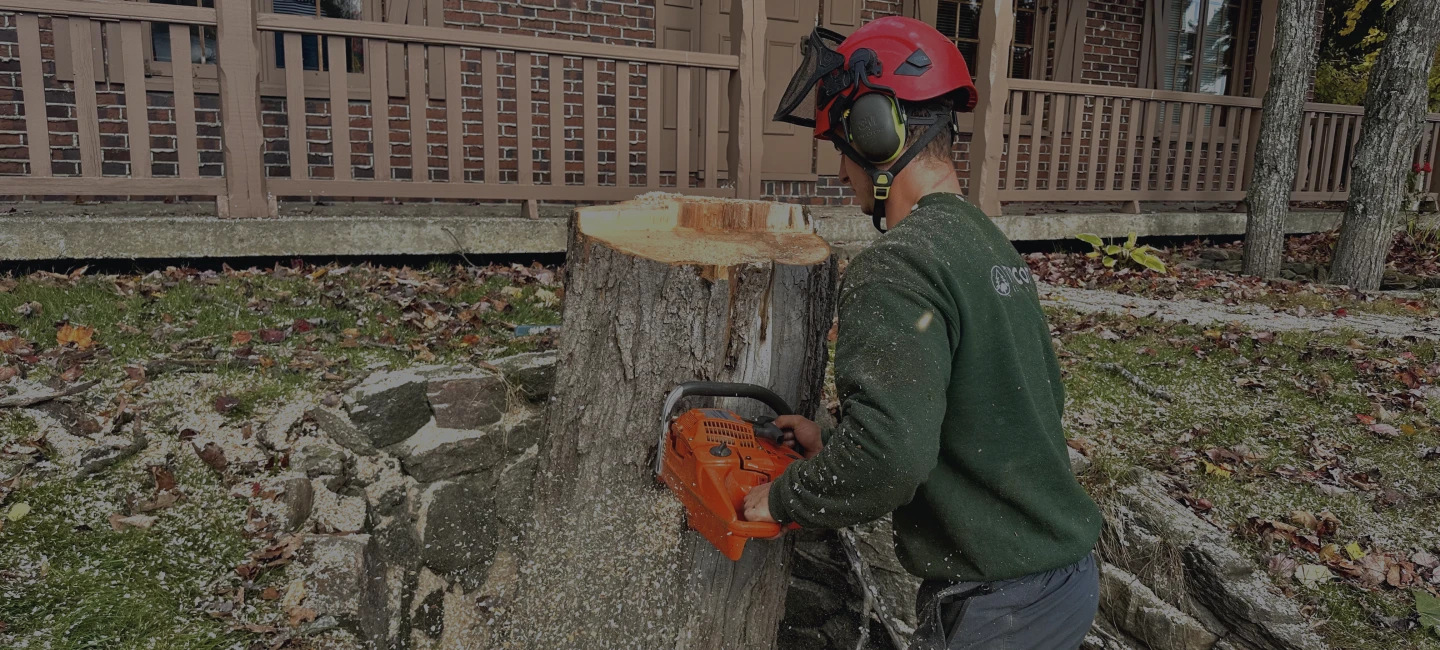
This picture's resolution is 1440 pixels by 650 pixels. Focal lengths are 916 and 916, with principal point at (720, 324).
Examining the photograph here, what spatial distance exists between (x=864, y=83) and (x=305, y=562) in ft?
7.28

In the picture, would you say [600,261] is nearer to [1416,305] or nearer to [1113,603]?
[1113,603]

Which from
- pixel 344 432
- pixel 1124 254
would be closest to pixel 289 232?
pixel 344 432

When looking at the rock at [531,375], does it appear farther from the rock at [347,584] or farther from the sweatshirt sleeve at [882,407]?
the sweatshirt sleeve at [882,407]

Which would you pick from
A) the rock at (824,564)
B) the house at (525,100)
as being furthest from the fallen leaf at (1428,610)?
the house at (525,100)

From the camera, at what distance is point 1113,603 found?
3184mm

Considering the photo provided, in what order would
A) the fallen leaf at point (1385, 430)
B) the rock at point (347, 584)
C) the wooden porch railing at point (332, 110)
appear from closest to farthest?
the rock at point (347, 584) < the fallen leaf at point (1385, 430) < the wooden porch railing at point (332, 110)

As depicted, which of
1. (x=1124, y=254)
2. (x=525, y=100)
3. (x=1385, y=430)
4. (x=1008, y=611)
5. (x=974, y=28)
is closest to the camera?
(x=1008, y=611)

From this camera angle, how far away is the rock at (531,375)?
365 cm

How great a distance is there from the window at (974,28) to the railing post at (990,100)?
3.10 metres

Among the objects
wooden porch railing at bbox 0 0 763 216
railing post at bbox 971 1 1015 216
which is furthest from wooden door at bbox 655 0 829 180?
railing post at bbox 971 1 1015 216

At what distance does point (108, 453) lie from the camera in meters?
3.08

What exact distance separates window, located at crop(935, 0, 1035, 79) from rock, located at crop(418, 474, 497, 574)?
8.70 m

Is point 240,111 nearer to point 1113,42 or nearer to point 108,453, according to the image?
point 108,453

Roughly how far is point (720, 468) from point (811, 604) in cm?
175
